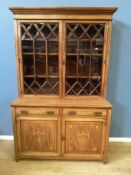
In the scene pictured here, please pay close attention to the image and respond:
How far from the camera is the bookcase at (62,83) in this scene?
2146mm

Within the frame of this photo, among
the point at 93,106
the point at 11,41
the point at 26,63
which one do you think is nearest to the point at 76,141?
the point at 93,106

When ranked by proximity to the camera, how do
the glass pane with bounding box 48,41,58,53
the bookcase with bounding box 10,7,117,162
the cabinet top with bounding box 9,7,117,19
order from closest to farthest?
1. the cabinet top with bounding box 9,7,117,19
2. the bookcase with bounding box 10,7,117,162
3. the glass pane with bounding box 48,41,58,53

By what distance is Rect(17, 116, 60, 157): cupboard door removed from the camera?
222 centimetres

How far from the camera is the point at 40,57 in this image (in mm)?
2311

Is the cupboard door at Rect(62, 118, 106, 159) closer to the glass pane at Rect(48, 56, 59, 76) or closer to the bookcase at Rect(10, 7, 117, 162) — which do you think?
the bookcase at Rect(10, 7, 117, 162)

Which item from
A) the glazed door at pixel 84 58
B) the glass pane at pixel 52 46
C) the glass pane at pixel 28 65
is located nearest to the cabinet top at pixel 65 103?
the glazed door at pixel 84 58

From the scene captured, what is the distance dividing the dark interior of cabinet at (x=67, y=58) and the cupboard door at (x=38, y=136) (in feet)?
1.26

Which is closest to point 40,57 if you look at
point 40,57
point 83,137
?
point 40,57

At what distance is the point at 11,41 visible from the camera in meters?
2.54

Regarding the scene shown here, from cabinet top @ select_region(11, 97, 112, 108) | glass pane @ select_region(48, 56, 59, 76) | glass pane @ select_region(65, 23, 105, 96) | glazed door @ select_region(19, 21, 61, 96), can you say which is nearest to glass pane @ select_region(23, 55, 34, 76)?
glazed door @ select_region(19, 21, 61, 96)

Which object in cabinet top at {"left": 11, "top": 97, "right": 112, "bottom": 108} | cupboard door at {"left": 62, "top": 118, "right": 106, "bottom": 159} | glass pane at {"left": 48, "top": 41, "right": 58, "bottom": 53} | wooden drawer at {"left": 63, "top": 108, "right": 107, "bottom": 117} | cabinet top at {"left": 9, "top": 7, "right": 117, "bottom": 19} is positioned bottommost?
cupboard door at {"left": 62, "top": 118, "right": 106, "bottom": 159}

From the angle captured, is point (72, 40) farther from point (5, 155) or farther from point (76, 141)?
point (5, 155)

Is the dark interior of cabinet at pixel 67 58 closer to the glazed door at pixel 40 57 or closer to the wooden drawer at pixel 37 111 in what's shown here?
the glazed door at pixel 40 57

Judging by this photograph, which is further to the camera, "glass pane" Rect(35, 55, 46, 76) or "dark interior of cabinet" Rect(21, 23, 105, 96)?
"glass pane" Rect(35, 55, 46, 76)
